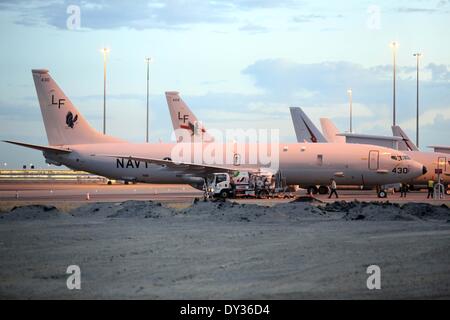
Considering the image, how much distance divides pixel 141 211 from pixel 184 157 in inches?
957

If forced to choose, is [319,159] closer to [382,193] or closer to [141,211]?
[382,193]

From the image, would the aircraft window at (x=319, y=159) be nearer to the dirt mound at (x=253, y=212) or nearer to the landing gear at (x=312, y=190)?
the landing gear at (x=312, y=190)

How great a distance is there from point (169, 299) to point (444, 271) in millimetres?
6738

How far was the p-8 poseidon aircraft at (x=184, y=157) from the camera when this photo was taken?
56125 millimetres

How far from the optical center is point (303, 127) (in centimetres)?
8775

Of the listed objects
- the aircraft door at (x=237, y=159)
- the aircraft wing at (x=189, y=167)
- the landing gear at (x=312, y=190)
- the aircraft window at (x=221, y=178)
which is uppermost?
the aircraft door at (x=237, y=159)

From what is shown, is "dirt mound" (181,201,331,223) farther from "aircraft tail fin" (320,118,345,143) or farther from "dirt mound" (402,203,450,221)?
"aircraft tail fin" (320,118,345,143)

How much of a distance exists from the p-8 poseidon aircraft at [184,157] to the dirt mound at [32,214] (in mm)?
21116

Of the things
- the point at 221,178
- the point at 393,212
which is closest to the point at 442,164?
the point at 221,178

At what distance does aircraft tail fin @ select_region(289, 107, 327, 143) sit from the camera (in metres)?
87.2

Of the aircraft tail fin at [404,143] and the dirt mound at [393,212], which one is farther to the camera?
the aircraft tail fin at [404,143]

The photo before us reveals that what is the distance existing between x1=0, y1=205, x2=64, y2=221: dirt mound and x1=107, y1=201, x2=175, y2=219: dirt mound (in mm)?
2379
